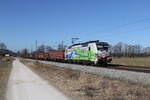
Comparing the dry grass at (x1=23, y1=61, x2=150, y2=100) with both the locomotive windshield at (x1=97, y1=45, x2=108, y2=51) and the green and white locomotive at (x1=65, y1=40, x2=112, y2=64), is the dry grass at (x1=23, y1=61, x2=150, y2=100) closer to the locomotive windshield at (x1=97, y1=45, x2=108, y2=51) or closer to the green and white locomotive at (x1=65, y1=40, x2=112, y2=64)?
the green and white locomotive at (x1=65, y1=40, x2=112, y2=64)

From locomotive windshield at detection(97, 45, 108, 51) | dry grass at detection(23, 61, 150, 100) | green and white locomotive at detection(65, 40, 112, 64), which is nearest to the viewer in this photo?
dry grass at detection(23, 61, 150, 100)

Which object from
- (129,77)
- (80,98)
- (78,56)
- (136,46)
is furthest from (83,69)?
(136,46)

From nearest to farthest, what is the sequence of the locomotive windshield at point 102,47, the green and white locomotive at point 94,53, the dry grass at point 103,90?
1. the dry grass at point 103,90
2. the green and white locomotive at point 94,53
3. the locomotive windshield at point 102,47

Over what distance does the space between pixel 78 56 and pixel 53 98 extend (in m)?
29.4

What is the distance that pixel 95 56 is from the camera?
3133 cm

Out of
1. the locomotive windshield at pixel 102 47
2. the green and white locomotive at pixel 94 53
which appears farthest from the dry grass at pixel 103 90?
the locomotive windshield at pixel 102 47

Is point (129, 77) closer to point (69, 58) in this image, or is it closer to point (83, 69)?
point (83, 69)

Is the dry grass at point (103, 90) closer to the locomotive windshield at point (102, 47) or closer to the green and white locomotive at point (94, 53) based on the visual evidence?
the green and white locomotive at point (94, 53)

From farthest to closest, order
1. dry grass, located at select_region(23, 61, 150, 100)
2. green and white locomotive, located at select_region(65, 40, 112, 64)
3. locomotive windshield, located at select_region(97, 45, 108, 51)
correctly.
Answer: locomotive windshield, located at select_region(97, 45, 108, 51) → green and white locomotive, located at select_region(65, 40, 112, 64) → dry grass, located at select_region(23, 61, 150, 100)

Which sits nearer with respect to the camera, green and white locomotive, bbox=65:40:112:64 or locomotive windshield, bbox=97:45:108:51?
green and white locomotive, bbox=65:40:112:64

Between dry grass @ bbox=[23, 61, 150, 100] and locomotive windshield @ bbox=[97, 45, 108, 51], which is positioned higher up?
locomotive windshield @ bbox=[97, 45, 108, 51]

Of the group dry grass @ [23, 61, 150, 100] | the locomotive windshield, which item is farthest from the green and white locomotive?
dry grass @ [23, 61, 150, 100]

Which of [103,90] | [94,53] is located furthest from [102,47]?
[103,90]

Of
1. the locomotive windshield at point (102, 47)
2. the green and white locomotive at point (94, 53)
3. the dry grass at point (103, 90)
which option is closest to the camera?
the dry grass at point (103, 90)
